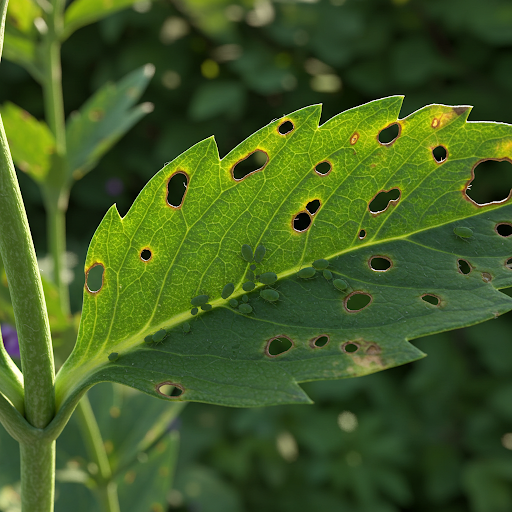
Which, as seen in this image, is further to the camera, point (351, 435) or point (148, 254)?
point (351, 435)

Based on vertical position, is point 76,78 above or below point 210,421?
above

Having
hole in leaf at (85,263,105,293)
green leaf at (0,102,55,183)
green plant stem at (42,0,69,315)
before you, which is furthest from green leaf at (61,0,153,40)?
hole in leaf at (85,263,105,293)

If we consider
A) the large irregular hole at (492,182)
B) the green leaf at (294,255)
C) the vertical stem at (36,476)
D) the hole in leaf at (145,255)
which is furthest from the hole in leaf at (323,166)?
the large irregular hole at (492,182)

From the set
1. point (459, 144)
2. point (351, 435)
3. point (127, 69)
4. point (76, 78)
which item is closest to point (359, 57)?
point (127, 69)

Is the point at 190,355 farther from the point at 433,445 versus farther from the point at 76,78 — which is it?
the point at 76,78

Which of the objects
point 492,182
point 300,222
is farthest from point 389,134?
point 300,222

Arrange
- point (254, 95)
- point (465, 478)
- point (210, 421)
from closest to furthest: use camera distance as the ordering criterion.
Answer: point (465, 478) → point (210, 421) → point (254, 95)

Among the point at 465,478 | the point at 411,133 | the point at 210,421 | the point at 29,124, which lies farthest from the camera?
the point at 210,421

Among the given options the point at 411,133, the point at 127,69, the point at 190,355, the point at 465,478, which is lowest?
the point at 190,355

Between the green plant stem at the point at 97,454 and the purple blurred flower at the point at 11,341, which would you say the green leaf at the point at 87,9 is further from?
the green plant stem at the point at 97,454
